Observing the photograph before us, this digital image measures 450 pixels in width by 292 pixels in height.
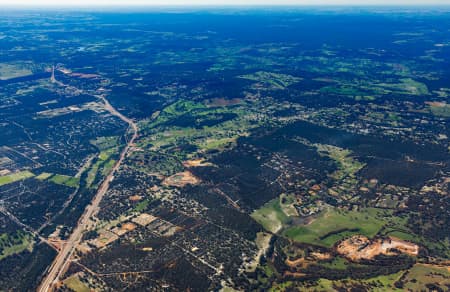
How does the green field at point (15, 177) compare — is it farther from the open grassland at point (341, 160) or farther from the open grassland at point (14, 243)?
the open grassland at point (341, 160)

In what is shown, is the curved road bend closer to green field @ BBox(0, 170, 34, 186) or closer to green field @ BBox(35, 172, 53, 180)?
green field @ BBox(35, 172, 53, 180)

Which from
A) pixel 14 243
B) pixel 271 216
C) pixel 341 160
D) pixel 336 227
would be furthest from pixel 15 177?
pixel 341 160

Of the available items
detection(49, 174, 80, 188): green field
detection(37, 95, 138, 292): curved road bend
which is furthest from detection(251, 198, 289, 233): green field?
detection(49, 174, 80, 188): green field

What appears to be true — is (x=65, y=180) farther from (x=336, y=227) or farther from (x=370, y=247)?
(x=370, y=247)

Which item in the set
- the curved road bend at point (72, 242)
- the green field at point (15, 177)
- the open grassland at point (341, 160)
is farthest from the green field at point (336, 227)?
the green field at point (15, 177)

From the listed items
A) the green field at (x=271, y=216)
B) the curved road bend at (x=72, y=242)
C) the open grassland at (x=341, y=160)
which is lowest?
the curved road bend at (x=72, y=242)

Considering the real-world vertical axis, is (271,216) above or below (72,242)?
above

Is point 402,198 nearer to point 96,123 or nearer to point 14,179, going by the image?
point 14,179
